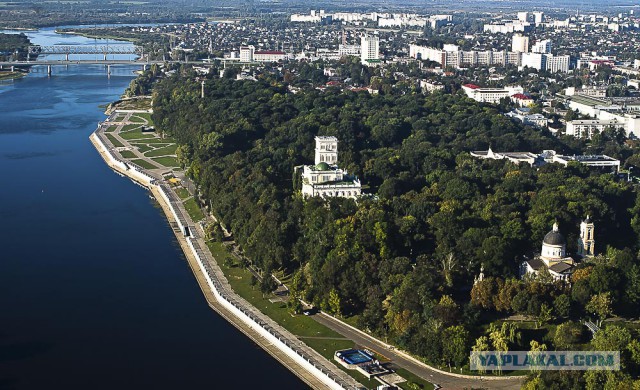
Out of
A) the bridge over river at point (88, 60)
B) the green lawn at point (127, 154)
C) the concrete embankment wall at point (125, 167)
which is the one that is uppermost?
the bridge over river at point (88, 60)

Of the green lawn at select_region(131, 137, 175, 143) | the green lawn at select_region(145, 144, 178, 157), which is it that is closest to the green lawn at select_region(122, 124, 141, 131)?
the green lawn at select_region(131, 137, 175, 143)

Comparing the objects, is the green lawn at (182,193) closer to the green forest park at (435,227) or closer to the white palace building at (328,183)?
the green forest park at (435,227)

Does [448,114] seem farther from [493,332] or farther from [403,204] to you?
[493,332]

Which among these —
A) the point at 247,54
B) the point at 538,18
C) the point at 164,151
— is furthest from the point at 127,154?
the point at 538,18

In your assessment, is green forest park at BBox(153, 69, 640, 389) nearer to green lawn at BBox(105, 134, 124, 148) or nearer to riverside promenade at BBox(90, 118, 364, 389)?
riverside promenade at BBox(90, 118, 364, 389)

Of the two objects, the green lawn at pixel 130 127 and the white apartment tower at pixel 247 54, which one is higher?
the white apartment tower at pixel 247 54

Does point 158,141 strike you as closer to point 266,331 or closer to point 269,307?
point 269,307

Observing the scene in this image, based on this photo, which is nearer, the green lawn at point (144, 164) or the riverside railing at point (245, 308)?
the riverside railing at point (245, 308)

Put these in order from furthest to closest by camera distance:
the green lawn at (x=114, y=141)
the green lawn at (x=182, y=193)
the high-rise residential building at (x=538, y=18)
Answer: the high-rise residential building at (x=538, y=18) → the green lawn at (x=114, y=141) → the green lawn at (x=182, y=193)

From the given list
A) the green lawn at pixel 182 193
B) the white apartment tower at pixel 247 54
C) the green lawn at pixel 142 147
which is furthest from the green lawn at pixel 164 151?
the white apartment tower at pixel 247 54
